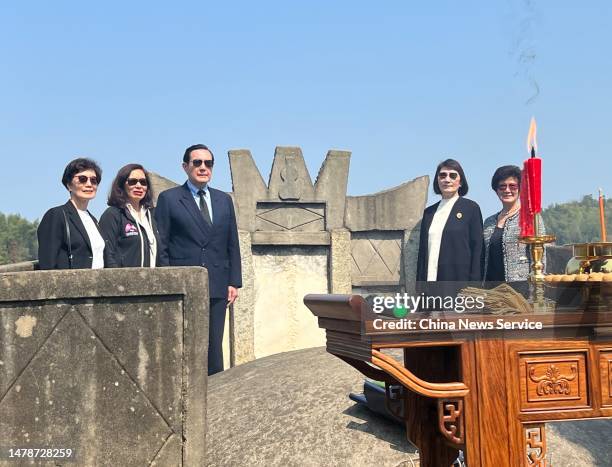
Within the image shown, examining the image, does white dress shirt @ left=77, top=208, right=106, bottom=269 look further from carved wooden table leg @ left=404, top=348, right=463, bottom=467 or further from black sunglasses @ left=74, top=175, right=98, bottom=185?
carved wooden table leg @ left=404, top=348, right=463, bottom=467

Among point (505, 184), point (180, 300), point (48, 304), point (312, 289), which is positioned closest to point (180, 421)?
point (180, 300)

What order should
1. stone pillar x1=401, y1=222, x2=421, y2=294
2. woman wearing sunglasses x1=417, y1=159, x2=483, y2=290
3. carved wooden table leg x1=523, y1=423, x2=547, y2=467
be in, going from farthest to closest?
stone pillar x1=401, y1=222, x2=421, y2=294 < woman wearing sunglasses x1=417, y1=159, x2=483, y2=290 < carved wooden table leg x1=523, y1=423, x2=547, y2=467

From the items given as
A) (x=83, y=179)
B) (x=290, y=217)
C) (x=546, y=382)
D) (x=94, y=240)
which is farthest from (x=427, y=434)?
(x=290, y=217)

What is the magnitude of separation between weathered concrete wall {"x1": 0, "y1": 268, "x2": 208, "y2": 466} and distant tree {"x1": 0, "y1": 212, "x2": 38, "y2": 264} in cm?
5798

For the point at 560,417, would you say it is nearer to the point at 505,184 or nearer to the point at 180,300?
the point at 180,300

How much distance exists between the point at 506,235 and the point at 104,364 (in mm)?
3108

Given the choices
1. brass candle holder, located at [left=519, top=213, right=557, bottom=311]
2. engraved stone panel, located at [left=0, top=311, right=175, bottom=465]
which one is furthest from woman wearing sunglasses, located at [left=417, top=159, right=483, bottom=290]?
engraved stone panel, located at [left=0, top=311, right=175, bottom=465]

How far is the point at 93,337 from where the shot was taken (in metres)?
4.87

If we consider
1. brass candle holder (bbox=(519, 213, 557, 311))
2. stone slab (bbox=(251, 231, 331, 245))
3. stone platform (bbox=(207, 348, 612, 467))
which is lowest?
stone platform (bbox=(207, 348, 612, 467))

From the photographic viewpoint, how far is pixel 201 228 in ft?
22.9

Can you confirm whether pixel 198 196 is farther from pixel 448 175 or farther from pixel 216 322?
pixel 448 175

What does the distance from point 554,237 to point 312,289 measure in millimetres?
7752

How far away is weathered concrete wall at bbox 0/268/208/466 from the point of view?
482 centimetres

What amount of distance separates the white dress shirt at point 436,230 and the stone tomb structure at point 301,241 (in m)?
4.88
